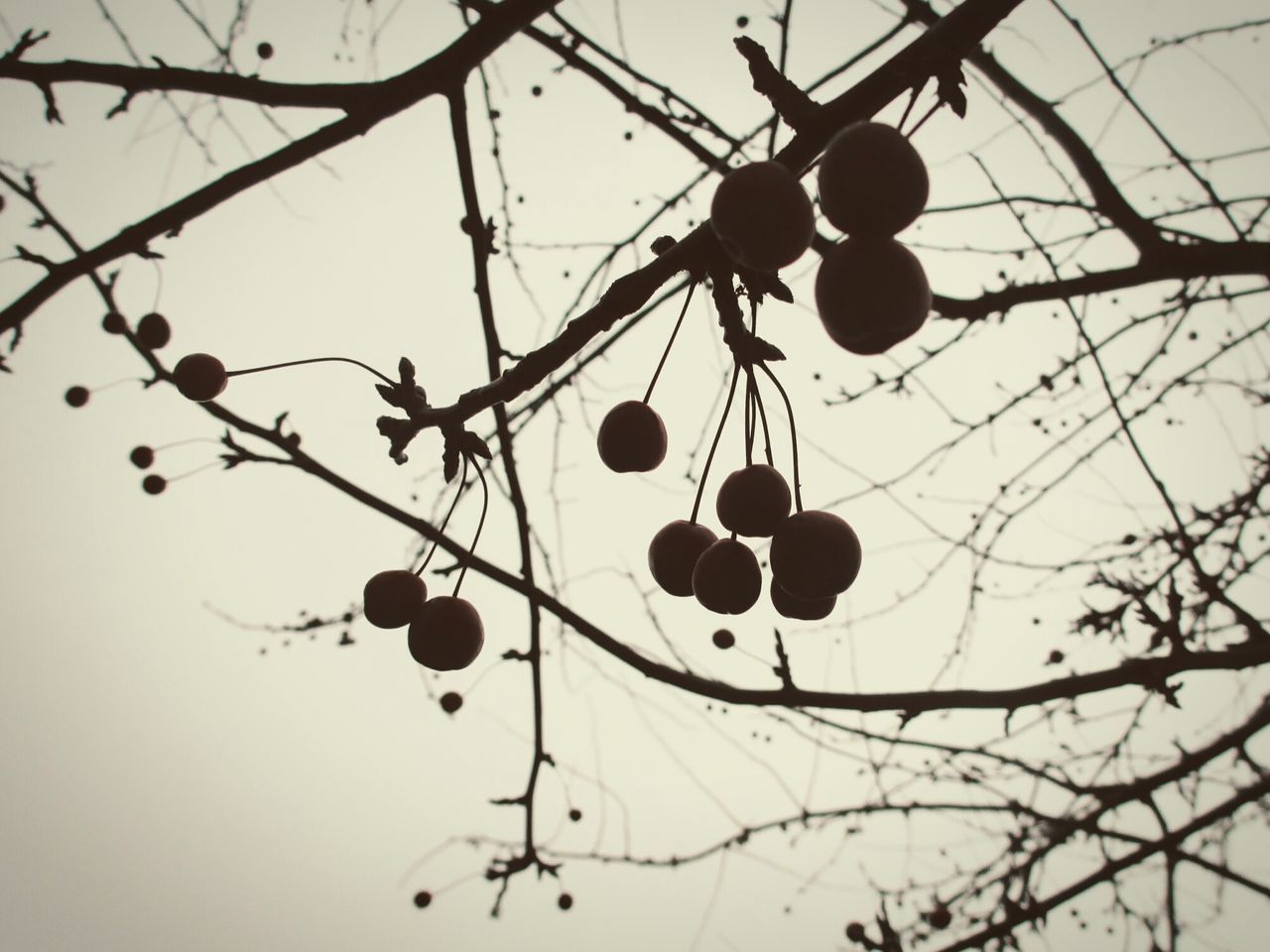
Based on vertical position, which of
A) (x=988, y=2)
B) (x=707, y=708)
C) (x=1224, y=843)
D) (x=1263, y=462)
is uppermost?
(x=1263, y=462)

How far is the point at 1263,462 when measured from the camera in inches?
98.5

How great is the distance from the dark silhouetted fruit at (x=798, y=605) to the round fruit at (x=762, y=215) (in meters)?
0.58

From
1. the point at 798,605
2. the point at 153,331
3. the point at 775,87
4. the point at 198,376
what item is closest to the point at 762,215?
the point at 775,87

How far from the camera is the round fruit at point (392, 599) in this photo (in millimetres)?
1242

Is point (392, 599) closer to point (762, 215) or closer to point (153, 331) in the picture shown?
point (762, 215)

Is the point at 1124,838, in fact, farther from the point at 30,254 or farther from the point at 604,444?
the point at 30,254

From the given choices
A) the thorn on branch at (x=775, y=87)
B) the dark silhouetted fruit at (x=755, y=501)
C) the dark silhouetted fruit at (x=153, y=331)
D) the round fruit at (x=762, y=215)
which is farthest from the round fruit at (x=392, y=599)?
the dark silhouetted fruit at (x=153, y=331)

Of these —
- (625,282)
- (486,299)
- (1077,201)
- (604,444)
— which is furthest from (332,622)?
(1077,201)

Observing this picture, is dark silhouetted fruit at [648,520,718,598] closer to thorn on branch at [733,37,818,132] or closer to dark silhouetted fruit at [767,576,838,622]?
dark silhouetted fruit at [767,576,838,622]

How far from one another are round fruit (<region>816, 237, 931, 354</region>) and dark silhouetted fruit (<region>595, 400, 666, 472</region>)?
413 mm

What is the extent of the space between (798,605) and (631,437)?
397mm

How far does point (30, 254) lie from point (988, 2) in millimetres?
1985

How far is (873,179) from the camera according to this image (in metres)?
0.74

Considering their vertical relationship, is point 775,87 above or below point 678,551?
above
